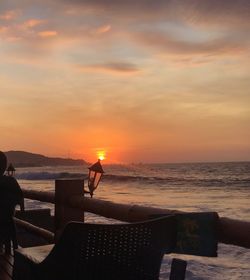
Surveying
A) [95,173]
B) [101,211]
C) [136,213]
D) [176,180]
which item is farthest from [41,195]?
[176,180]

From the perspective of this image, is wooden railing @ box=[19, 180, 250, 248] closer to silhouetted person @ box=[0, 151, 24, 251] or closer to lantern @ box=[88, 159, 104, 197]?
silhouetted person @ box=[0, 151, 24, 251]

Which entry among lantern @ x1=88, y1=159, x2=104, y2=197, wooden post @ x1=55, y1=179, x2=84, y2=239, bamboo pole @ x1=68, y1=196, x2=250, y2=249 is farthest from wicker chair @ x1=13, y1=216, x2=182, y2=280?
lantern @ x1=88, y1=159, x2=104, y2=197

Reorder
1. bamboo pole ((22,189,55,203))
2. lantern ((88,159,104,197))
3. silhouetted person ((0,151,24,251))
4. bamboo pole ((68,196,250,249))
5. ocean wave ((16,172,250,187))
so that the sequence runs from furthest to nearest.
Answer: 1. ocean wave ((16,172,250,187))
2. lantern ((88,159,104,197))
3. bamboo pole ((22,189,55,203))
4. silhouetted person ((0,151,24,251))
5. bamboo pole ((68,196,250,249))

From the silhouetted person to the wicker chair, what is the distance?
240cm

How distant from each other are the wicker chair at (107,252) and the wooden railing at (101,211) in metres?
0.35

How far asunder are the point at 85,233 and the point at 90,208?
1970mm

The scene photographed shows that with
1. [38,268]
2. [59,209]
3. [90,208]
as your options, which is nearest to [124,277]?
[38,268]

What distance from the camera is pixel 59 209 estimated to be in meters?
4.63

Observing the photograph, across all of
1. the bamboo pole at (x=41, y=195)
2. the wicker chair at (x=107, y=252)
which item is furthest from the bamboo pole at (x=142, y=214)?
the bamboo pole at (x=41, y=195)

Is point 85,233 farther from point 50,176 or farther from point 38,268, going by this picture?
point 50,176

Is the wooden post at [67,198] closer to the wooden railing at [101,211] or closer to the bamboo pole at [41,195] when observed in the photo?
the wooden railing at [101,211]

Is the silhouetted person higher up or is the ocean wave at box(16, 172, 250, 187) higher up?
the silhouetted person

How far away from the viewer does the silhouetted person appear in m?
4.68

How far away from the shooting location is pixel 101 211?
12.4ft
